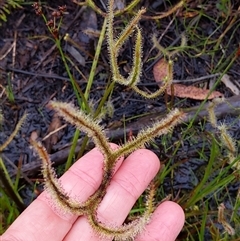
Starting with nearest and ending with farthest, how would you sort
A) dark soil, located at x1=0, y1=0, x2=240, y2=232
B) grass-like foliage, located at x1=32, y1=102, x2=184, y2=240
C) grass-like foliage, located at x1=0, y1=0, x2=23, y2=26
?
grass-like foliage, located at x1=32, y1=102, x2=184, y2=240, dark soil, located at x1=0, y1=0, x2=240, y2=232, grass-like foliage, located at x1=0, y1=0, x2=23, y2=26

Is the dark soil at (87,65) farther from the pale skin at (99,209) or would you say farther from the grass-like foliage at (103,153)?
the grass-like foliage at (103,153)

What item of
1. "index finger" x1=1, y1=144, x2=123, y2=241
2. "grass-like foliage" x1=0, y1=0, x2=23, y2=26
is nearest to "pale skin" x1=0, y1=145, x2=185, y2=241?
"index finger" x1=1, y1=144, x2=123, y2=241

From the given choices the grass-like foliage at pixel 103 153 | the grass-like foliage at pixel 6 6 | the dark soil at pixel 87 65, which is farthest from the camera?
the grass-like foliage at pixel 6 6

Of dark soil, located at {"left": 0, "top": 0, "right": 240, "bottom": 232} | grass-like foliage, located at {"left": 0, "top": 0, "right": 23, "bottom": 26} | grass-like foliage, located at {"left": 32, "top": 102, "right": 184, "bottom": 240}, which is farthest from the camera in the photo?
grass-like foliage, located at {"left": 0, "top": 0, "right": 23, "bottom": 26}

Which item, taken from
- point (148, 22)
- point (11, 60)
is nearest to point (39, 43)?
point (11, 60)

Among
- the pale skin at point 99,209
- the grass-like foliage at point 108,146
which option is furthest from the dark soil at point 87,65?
the grass-like foliage at point 108,146

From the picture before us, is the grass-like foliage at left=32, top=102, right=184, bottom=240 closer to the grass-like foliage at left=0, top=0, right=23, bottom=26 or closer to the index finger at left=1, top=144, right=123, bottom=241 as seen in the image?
the index finger at left=1, top=144, right=123, bottom=241

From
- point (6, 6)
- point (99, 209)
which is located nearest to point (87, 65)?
point (6, 6)

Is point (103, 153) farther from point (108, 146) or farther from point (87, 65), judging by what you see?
point (87, 65)
